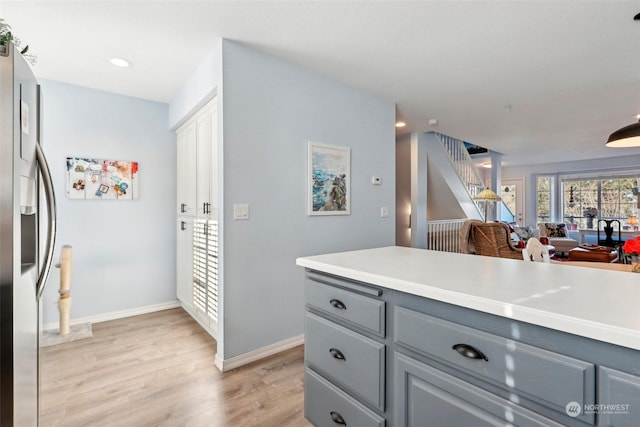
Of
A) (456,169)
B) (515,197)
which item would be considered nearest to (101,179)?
(456,169)

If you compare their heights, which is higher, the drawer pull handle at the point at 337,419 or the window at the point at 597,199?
the window at the point at 597,199

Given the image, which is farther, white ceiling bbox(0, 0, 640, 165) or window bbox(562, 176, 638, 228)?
window bbox(562, 176, 638, 228)

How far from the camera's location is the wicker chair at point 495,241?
4.29 meters

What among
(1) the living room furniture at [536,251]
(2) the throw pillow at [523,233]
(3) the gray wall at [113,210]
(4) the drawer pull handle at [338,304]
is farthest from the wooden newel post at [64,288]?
(2) the throw pillow at [523,233]

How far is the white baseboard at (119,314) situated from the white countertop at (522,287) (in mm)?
2783

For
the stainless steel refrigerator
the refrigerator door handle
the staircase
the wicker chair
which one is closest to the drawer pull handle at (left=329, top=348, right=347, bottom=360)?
the stainless steel refrigerator

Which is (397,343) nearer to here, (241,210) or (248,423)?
(248,423)

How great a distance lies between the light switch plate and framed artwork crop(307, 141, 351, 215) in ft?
1.99

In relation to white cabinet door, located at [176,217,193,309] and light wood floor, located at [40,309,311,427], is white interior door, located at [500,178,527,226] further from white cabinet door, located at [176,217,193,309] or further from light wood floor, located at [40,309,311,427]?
light wood floor, located at [40,309,311,427]

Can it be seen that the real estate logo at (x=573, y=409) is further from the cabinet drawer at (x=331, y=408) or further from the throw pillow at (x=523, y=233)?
the throw pillow at (x=523, y=233)

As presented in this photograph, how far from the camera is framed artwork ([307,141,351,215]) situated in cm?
A: 280

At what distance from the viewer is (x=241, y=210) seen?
2.37 metres

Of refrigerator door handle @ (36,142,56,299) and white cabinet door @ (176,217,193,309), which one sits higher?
refrigerator door handle @ (36,142,56,299)

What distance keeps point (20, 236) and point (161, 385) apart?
147cm
